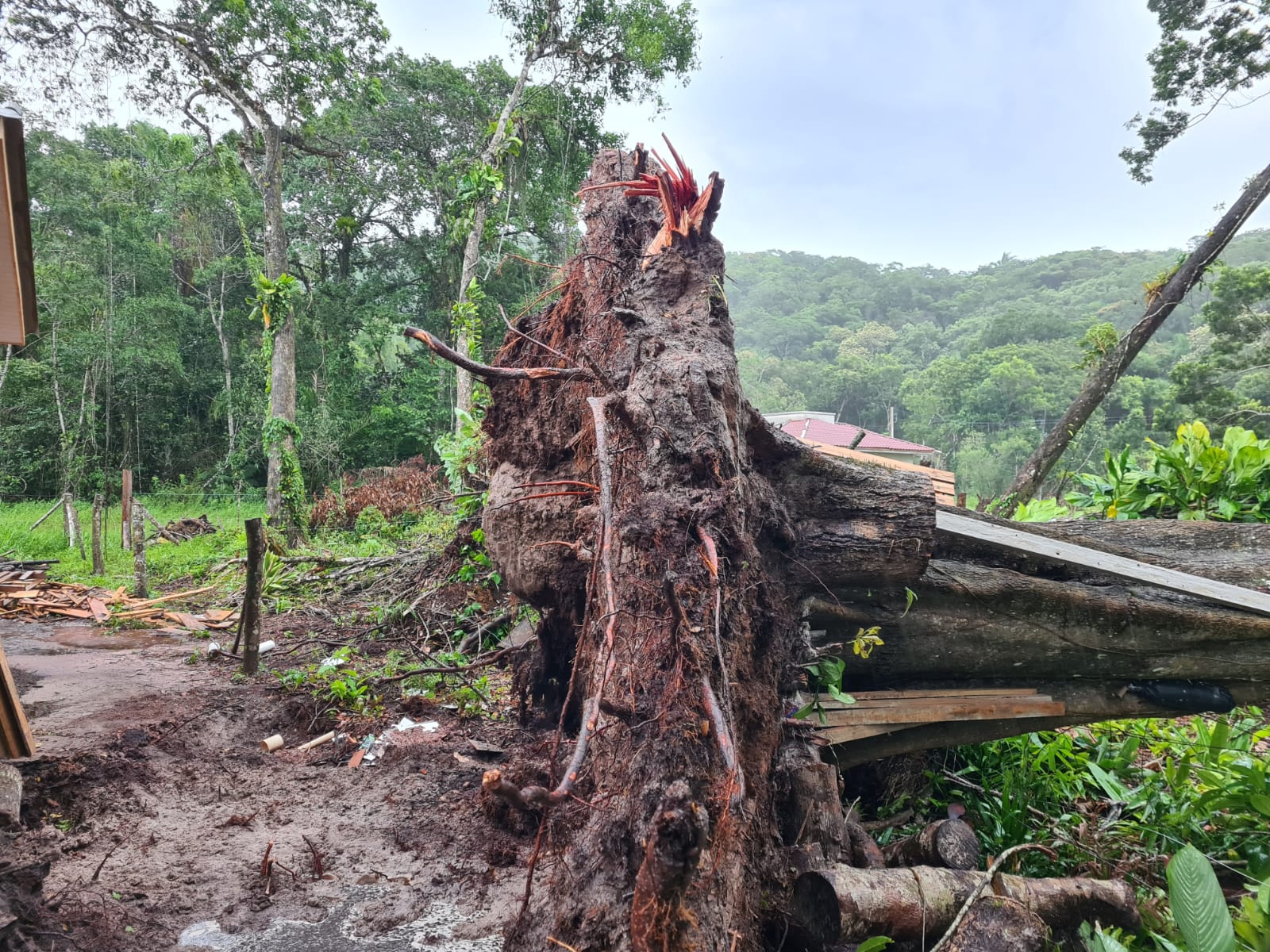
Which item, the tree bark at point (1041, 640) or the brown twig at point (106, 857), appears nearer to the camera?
the brown twig at point (106, 857)

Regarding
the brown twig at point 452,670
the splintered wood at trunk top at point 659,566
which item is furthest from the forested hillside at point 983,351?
the brown twig at point 452,670

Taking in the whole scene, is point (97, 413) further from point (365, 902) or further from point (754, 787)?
point (754, 787)

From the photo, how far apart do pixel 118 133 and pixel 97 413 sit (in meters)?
8.64

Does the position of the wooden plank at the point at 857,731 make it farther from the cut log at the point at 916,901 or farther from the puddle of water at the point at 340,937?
the puddle of water at the point at 340,937

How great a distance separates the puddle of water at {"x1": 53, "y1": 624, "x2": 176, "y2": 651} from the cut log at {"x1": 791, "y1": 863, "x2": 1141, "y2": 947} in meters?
7.16

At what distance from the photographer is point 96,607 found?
8133mm

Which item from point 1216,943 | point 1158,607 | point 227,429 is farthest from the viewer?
point 227,429

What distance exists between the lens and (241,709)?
15.4 ft

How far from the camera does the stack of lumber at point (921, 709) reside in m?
3.34

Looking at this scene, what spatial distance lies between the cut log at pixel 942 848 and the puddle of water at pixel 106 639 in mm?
7134

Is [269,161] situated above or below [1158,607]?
above

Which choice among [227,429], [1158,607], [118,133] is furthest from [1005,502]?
[118,133]

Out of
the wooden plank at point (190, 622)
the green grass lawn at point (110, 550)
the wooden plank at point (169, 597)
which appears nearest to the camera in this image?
the wooden plank at point (190, 622)

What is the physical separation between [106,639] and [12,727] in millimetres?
4516
